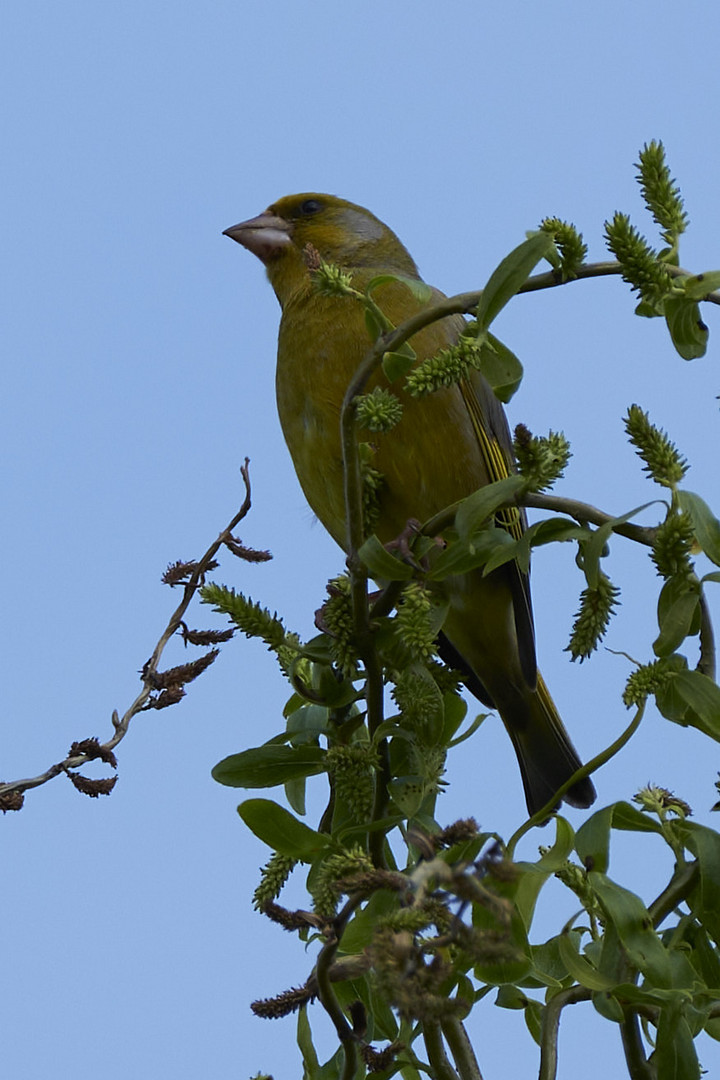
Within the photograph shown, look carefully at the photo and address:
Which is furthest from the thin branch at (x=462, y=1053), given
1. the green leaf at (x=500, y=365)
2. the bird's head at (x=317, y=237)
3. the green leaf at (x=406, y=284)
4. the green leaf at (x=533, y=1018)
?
the bird's head at (x=317, y=237)

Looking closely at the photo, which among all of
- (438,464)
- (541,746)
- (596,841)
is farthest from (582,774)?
(541,746)

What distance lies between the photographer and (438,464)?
3.09 m

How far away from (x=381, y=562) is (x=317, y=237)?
8.36 feet

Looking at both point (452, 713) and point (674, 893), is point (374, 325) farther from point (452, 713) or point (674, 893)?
point (674, 893)

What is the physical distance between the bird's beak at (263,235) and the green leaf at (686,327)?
2570 mm

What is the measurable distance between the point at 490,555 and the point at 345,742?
1.30 feet

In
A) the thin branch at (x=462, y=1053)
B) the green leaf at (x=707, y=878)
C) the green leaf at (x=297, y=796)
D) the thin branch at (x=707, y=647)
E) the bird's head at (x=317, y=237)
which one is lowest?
the thin branch at (x=462, y=1053)

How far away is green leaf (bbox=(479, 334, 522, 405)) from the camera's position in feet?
5.27

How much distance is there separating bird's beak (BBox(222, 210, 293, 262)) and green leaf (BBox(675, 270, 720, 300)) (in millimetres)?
2603

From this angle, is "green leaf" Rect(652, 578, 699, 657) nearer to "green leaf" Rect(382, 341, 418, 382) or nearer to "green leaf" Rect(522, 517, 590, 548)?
"green leaf" Rect(522, 517, 590, 548)

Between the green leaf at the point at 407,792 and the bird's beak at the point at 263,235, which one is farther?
the bird's beak at the point at 263,235

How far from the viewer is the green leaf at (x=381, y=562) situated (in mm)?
1734

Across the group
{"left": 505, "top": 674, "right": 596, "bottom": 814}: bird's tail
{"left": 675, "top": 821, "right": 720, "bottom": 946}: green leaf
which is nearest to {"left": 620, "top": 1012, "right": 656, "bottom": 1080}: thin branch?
{"left": 675, "top": 821, "right": 720, "bottom": 946}: green leaf

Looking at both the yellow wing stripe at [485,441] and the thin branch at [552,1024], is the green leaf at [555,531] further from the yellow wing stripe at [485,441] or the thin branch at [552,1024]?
the yellow wing stripe at [485,441]
